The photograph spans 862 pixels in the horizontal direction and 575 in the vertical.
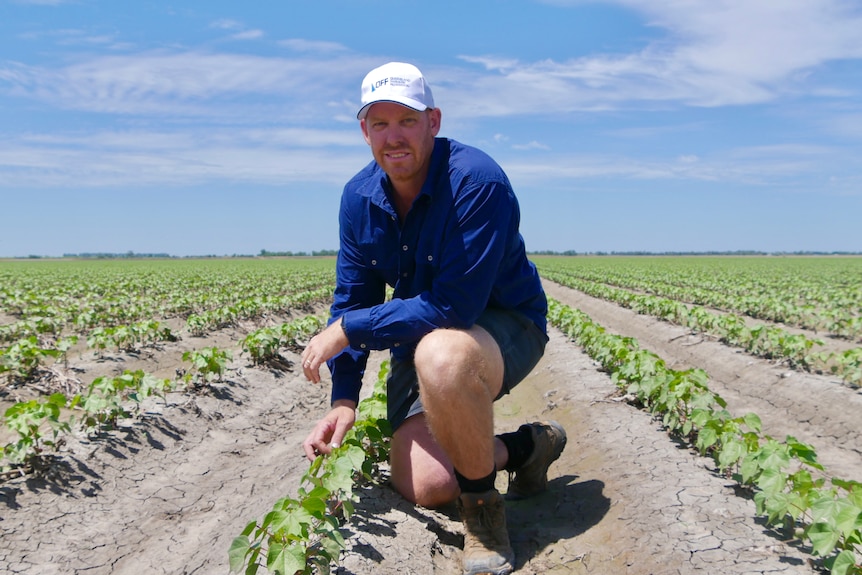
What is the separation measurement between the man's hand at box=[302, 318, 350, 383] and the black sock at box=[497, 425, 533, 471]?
1.02m

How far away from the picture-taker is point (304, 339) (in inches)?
392

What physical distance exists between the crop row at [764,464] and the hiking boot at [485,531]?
3.49ft

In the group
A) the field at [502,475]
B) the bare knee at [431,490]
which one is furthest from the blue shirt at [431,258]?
the field at [502,475]

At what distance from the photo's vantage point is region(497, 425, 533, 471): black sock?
11.2 ft

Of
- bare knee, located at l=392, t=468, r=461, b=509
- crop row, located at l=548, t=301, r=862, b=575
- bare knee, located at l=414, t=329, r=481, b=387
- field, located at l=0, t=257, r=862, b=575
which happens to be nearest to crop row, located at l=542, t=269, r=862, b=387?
field, located at l=0, t=257, r=862, b=575

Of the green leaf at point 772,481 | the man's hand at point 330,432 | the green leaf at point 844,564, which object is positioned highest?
the man's hand at point 330,432

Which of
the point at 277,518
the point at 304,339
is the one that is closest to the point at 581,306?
the point at 304,339

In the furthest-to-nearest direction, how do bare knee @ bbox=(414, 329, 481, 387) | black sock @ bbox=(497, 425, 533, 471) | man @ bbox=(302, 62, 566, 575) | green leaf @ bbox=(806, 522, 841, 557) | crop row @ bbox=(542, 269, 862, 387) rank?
crop row @ bbox=(542, 269, 862, 387), black sock @ bbox=(497, 425, 533, 471), man @ bbox=(302, 62, 566, 575), bare knee @ bbox=(414, 329, 481, 387), green leaf @ bbox=(806, 522, 841, 557)

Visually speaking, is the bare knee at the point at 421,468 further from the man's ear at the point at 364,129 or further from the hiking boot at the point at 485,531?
the man's ear at the point at 364,129

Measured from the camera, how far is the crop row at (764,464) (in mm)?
2406

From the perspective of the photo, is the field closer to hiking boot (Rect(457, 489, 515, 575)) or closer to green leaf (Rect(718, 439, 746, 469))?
green leaf (Rect(718, 439, 746, 469))

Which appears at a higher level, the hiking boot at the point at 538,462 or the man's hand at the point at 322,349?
the man's hand at the point at 322,349

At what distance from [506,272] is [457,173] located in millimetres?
542

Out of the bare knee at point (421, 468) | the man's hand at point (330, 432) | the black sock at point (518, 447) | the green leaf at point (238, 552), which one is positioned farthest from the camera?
the black sock at point (518, 447)
